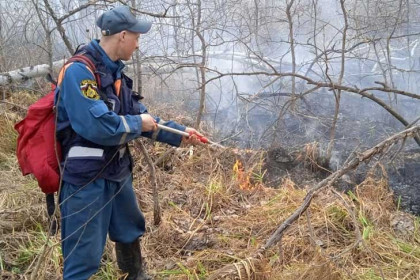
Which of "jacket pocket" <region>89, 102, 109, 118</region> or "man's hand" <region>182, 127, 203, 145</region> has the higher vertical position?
"jacket pocket" <region>89, 102, 109, 118</region>

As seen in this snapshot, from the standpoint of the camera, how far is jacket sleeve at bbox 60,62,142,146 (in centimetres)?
251

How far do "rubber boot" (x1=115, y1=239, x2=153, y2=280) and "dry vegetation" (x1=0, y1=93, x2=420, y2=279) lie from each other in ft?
0.77

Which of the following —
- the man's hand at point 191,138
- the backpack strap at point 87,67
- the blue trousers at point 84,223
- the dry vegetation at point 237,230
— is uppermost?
the backpack strap at point 87,67

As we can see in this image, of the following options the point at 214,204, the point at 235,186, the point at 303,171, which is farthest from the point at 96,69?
the point at 303,171

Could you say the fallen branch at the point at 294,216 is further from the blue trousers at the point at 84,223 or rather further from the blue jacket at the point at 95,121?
the blue jacket at the point at 95,121

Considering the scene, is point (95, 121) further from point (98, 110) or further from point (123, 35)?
point (123, 35)

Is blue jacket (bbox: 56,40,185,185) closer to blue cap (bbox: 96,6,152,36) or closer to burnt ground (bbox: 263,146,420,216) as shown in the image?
blue cap (bbox: 96,6,152,36)

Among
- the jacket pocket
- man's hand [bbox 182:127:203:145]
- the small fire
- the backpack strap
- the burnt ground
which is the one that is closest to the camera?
the jacket pocket

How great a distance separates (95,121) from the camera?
2.50m

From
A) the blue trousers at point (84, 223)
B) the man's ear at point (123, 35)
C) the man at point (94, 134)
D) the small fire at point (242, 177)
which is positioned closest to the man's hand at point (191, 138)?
the man at point (94, 134)

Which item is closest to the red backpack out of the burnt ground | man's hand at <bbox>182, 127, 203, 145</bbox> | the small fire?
man's hand at <bbox>182, 127, 203, 145</bbox>

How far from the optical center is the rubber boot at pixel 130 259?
3428mm

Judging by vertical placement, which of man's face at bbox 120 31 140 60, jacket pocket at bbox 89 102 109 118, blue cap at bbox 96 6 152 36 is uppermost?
blue cap at bbox 96 6 152 36

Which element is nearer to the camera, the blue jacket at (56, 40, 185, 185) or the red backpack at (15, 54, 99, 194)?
the blue jacket at (56, 40, 185, 185)
